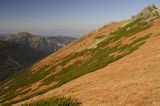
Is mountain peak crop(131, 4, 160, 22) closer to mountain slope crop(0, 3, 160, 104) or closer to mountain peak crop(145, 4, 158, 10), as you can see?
mountain peak crop(145, 4, 158, 10)

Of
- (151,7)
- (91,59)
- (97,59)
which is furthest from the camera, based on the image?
(151,7)

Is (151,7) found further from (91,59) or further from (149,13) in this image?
(91,59)

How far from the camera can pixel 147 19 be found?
335 feet

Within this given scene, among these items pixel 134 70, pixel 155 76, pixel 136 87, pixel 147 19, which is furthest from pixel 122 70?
pixel 147 19

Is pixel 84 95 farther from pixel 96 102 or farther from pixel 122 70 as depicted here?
pixel 122 70

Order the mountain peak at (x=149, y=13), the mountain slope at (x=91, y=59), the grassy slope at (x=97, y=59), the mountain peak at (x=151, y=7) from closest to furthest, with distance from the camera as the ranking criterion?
the mountain slope at (x=91, y=59)
the grassy slope at (x=97, y=59)
the mountain peak at (x=149, y=13)
the mountain peak at (x=151, y=7)

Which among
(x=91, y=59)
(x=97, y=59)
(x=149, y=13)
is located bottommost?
(x=91, y=59)

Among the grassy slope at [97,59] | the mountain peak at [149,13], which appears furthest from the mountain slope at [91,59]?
the mountain peak at [149,13]

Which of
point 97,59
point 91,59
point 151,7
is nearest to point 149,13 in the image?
point 151,7

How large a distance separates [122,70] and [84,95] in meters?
12.5

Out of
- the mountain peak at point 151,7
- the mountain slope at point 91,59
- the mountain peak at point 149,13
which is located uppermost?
the mountain peak at point 151,7

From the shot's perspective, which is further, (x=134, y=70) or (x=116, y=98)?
(x=134, y=70)

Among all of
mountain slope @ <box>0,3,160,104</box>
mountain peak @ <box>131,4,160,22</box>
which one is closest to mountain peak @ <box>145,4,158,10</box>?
mountain peak @ <box>131,4,160,22</box>

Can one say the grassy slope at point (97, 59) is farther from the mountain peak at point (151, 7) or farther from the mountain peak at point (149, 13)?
the mountain peak at point (151, 7)
